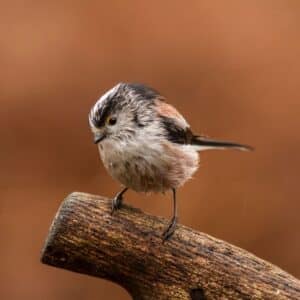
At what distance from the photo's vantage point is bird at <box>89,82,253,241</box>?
350cm

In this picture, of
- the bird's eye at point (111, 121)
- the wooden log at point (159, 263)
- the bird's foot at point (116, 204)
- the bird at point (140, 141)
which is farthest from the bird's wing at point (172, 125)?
the wooden log at point (159, 263)

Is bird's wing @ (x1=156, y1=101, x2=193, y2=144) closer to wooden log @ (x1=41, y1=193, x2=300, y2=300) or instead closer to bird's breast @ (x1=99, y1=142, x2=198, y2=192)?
bird's breast @ (x1=99, y1=142, x2=198, y2=192)

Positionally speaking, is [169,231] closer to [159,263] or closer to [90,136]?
[159,263]

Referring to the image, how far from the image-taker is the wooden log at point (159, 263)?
2834 millimetres

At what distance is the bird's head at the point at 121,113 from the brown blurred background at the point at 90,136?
6.24ft

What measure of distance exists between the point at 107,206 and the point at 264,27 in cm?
302

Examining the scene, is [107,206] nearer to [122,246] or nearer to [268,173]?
[122,246]

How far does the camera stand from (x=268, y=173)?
564 cm

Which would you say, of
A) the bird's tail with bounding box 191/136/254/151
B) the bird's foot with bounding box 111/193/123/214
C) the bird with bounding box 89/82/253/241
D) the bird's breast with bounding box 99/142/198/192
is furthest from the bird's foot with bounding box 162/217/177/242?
the bird's tail with bounding box 191/136/254/151

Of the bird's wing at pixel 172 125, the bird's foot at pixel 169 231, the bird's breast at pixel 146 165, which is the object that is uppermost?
the bird's wing at pixel 172 125

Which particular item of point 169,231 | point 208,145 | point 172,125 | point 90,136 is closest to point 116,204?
point 169,231

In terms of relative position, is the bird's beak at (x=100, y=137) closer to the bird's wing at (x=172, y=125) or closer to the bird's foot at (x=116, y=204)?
the bird's wing at (x=172, y=125)

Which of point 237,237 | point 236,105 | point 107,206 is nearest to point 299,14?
point 236,105

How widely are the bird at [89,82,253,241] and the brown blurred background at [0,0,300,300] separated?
1.85 meters
